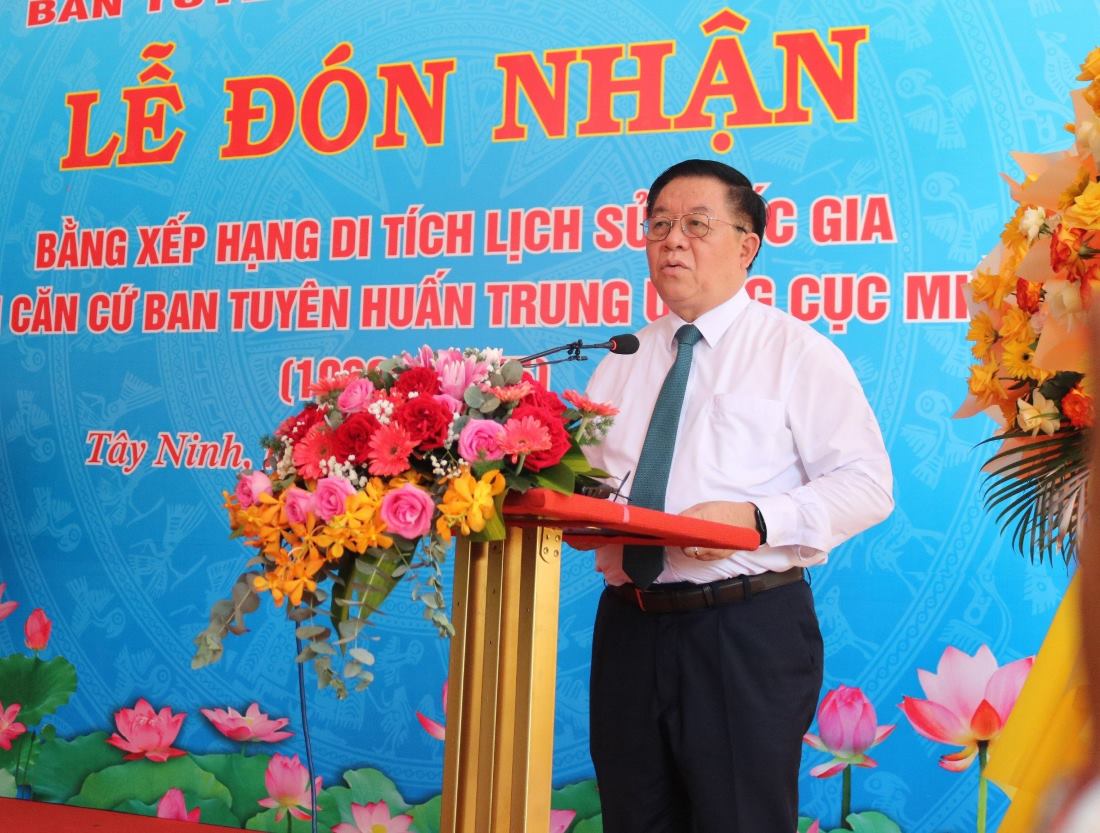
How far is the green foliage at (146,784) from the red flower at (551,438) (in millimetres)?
2505

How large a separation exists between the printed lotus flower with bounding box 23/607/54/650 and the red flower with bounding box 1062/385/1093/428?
332cm

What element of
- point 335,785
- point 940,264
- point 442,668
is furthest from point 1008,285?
point 335,785

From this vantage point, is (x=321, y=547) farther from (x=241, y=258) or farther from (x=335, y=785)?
(x=241, y=258)

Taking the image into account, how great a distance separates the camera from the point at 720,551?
1.95m

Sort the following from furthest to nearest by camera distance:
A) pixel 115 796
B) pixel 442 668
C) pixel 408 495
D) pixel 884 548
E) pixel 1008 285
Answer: pixel 115 796
pixel 442 668
pixel 884 548
pixel 1008 285
pixel 408 495

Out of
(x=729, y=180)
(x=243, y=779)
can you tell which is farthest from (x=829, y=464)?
(x=243, y=779)

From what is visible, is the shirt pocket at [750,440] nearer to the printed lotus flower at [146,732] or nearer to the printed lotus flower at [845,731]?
the printed lotus flower at [845,731]

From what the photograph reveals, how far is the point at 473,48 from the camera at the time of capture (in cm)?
368

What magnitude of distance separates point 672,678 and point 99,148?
293 cm

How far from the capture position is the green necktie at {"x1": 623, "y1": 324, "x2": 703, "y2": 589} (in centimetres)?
205

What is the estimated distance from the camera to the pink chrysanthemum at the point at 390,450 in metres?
1.51

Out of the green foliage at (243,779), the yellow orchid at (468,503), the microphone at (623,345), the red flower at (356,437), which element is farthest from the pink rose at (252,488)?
the green foliage at (243,779)

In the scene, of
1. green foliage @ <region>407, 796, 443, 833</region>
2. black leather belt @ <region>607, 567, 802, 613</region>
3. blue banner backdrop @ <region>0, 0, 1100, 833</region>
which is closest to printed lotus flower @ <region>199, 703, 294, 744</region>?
blue banner backdrop @ <region>0, 0, 1100, 833</region>

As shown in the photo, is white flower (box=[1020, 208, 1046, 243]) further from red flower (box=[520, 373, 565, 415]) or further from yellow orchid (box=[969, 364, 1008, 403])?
red flower (box=[520, 373, 565, 415])
